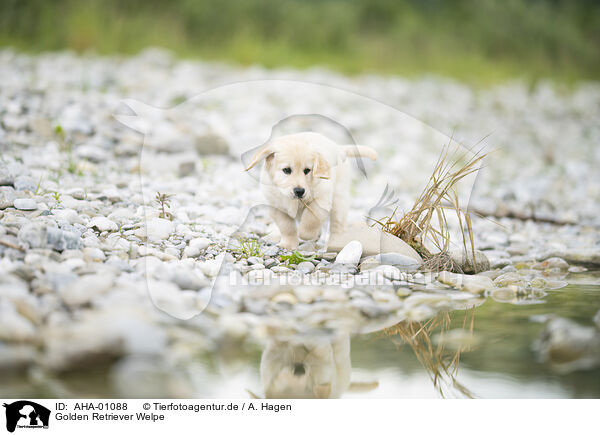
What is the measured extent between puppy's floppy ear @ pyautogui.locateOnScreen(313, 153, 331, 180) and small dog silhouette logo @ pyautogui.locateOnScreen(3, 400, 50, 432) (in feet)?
4.03

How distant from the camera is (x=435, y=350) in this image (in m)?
1.82

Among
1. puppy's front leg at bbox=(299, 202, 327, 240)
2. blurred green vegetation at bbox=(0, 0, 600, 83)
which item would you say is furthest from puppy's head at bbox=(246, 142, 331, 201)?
blurred green vegetation at bbox=(0, 0, 600, 83)

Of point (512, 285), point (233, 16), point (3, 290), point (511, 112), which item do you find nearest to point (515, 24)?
point (511, 112)

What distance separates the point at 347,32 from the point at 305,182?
5.45 meters

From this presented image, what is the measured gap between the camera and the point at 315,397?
5.31 feet

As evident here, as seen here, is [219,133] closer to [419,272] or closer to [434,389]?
[419,272]

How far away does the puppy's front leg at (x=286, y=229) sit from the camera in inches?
97.4

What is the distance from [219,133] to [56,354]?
2.51 metres

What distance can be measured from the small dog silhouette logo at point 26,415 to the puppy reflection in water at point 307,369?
581mm

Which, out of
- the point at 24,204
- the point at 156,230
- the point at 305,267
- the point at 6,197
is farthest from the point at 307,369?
the point at 6,197

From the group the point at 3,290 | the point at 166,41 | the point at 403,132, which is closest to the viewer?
the point at 3,290

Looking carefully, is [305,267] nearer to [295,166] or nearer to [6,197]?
[295,166]

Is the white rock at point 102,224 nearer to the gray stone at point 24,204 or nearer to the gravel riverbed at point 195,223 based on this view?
the gravel riverbed at point 195,223

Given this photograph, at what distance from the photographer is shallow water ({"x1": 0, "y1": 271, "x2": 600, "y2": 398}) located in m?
1.51
